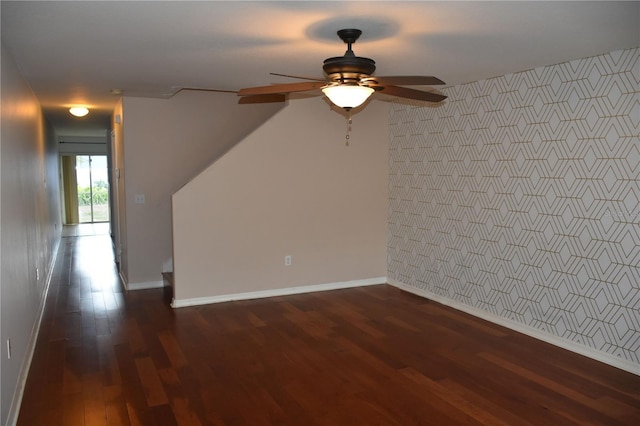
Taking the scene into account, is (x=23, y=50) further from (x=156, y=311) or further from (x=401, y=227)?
(x=401, y=227)

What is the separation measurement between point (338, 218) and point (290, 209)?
0.63m

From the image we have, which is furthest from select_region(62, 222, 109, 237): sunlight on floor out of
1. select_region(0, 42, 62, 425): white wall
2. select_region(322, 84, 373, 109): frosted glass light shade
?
select_region(322, 84, 373, 109): frosted glass light shade

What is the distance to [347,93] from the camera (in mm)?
2873

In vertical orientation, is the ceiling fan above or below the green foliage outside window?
above

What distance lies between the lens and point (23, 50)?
338 centimetres

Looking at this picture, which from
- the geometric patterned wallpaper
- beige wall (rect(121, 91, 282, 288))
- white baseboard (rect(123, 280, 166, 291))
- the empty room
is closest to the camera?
the empty room

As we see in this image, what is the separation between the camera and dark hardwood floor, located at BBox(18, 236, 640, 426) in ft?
9.54

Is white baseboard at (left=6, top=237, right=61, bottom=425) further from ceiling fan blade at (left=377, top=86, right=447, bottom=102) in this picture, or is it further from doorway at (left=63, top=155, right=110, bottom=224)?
doorway at (left=63, top=155, right=110, bottom=224)

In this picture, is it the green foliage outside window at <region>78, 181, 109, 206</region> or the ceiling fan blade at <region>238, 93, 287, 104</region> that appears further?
the green foliage outside window at <region>78, 181, 109, 206</region>

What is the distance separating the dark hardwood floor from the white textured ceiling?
2.30 metres

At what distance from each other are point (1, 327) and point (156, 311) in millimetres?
2425

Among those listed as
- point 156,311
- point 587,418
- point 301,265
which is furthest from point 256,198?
point 587,418

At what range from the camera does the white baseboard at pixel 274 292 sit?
16.8 ft

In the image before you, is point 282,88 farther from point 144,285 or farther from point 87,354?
point 144,285
